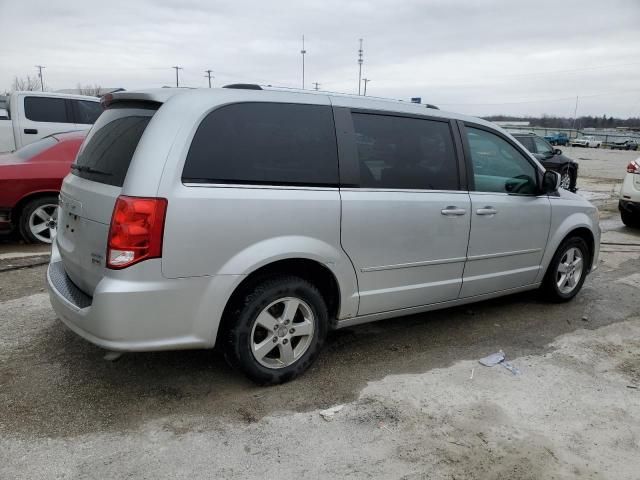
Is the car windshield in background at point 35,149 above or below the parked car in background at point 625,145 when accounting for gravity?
above

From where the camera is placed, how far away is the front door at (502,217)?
13.6 feet

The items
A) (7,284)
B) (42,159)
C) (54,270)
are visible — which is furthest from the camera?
(42,159)

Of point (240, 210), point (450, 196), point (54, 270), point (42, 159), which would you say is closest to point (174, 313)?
point (240, 210)

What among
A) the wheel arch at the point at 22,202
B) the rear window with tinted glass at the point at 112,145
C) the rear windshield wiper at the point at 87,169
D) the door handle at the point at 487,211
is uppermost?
the rear window with tinted glass at the point at 112,145

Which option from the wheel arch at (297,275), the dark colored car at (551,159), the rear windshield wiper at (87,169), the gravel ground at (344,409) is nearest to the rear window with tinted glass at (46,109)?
the gravel ground at (344,409)

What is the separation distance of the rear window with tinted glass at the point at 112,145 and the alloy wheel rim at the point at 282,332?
1142 millimetres

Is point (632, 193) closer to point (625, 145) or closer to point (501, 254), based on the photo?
point (501, 254)

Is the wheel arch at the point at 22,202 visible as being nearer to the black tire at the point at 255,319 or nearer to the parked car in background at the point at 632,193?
the black tire at the point at 255,319

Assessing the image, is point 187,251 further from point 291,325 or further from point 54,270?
point 54,270

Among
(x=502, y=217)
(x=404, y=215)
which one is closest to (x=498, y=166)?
(x=502, y=217)

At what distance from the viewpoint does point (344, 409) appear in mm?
3125

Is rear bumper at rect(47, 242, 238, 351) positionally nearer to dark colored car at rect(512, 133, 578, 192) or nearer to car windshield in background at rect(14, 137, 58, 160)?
car windshield in background at rect(14, 137, 58, 160)

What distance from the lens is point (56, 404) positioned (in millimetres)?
3068

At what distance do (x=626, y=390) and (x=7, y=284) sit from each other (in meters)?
5.28
